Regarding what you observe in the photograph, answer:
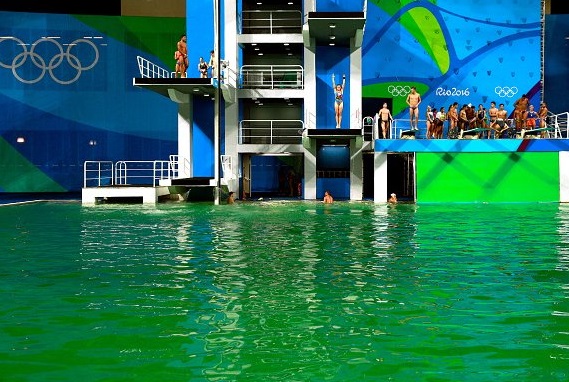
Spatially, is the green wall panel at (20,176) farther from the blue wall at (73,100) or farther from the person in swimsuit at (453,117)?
the person in swimsuit at (453,117)

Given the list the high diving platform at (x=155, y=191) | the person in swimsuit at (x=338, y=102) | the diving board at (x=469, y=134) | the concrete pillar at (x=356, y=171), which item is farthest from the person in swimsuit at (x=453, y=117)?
the high diving platform at (x=155, y=191)

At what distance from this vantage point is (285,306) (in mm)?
7461

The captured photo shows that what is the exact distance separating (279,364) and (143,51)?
1465 inches

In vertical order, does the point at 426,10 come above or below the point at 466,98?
above

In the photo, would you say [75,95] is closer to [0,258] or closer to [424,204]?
[424,204]

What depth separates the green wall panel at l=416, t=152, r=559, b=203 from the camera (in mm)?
28203

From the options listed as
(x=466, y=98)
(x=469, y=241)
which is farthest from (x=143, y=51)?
(x=469, y=241)

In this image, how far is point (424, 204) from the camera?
27.3 metres

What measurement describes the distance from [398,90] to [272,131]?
6.54m

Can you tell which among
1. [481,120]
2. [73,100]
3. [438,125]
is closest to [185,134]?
[438,125]

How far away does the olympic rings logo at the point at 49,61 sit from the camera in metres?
40.0

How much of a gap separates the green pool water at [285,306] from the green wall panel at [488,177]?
43.5 feet

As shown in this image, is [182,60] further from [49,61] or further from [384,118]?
[49,61]

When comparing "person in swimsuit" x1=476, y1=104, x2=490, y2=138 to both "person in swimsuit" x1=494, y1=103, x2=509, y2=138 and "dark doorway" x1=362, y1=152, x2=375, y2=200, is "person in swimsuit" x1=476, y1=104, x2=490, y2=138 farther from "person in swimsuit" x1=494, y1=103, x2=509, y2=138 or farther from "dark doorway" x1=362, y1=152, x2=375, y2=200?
"dark doorway" x1=362, y1=152, x2=375, y2=200
